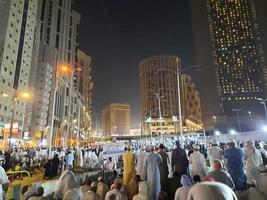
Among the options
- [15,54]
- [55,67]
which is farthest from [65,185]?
[55,67]

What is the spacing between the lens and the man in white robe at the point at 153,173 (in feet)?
27.2

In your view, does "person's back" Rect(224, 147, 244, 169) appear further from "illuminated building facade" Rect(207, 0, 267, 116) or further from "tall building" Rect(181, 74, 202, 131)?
"tall building" Rect(181, 74, 202, 131)

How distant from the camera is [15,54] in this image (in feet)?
212

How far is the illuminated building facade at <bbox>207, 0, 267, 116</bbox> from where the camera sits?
118625mm

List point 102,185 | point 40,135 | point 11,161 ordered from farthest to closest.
Result: point 40,135, point 11,161, point 102,185

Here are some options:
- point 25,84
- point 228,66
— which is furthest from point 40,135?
point 228,66

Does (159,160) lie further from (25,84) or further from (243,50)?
(243,50)

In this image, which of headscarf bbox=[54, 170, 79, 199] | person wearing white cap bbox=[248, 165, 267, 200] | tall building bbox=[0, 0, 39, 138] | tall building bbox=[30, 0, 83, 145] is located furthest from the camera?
tall building bbox=[30, 0, 83, 145]

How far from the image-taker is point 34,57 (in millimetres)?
77938

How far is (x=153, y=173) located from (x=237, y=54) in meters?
132

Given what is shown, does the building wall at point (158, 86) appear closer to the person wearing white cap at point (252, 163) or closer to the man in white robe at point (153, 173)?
the person wearing white cap at point (252, 163)

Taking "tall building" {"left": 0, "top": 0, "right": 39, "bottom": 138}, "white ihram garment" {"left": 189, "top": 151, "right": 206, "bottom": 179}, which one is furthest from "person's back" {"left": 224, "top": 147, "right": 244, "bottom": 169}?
"tall building" {"left": 0, "top": 0, "right": 39, "bottom": 138}

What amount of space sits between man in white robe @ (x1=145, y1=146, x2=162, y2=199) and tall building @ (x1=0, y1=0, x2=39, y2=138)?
53.2 m

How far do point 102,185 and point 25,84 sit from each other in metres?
68.1
